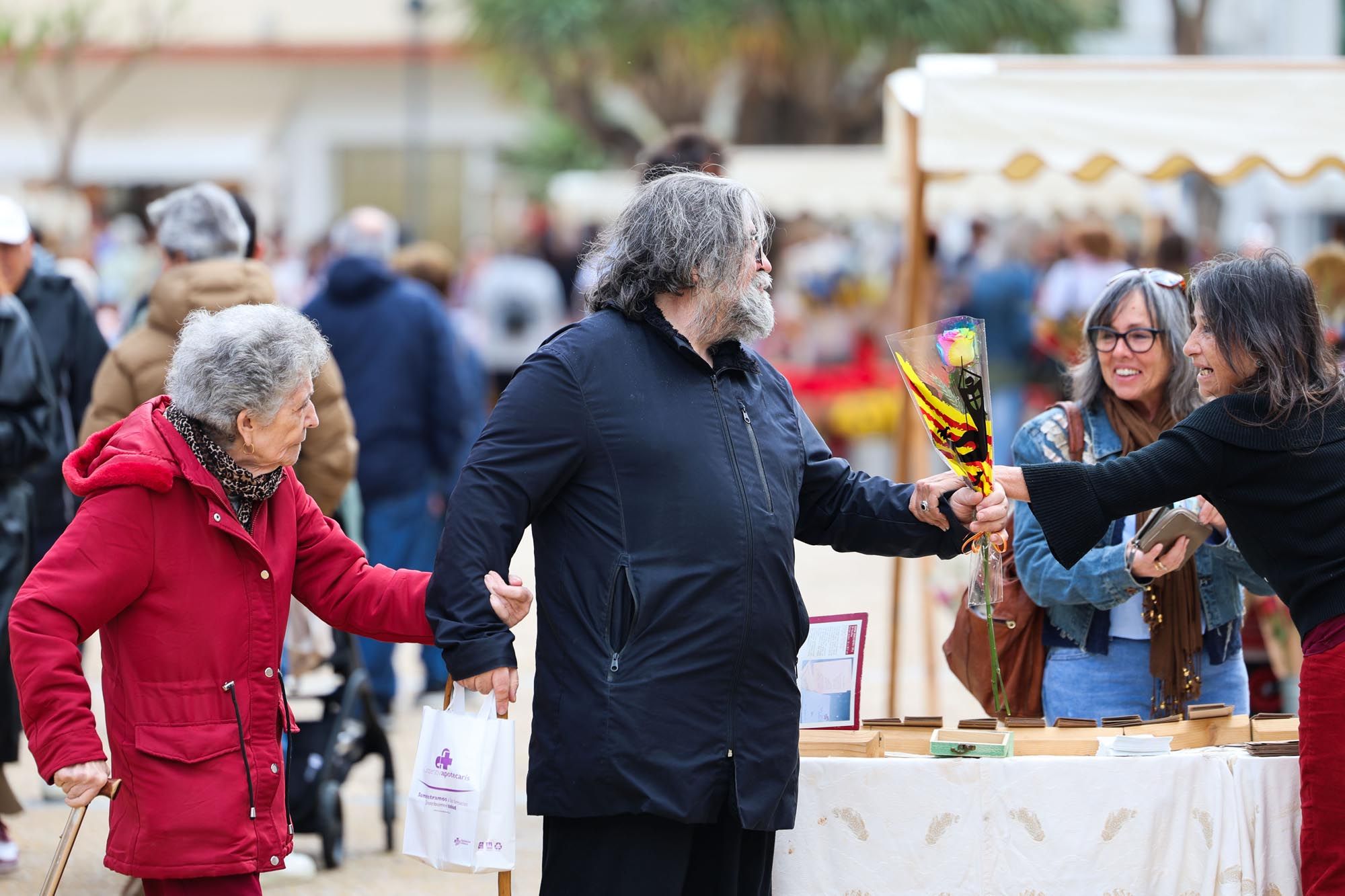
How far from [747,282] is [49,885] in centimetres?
185

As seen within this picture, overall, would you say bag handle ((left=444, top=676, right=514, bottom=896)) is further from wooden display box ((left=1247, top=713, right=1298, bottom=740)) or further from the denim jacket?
wooden display box ((left=1247, top=713, right=1298, bottom=740))

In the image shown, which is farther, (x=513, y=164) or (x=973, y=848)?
(x=513, y=164)

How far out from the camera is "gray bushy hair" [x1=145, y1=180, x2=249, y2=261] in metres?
5.60

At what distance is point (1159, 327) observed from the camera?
438cm

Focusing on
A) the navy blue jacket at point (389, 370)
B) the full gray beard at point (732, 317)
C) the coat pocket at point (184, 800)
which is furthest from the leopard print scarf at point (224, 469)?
the navy blue jacket at point (389, 370)

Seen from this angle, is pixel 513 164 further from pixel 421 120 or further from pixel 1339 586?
pixel 1339 586

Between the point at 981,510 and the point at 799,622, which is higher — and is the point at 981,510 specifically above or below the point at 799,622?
above

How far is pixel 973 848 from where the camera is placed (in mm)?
3949

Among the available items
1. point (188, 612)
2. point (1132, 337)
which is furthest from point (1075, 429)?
point (188, 612)

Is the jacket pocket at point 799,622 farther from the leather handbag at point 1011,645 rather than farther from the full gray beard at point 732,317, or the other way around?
the leather handbag at point 1011,645

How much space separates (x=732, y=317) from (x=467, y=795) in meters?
1.13

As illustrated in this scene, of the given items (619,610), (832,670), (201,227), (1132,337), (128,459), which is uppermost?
(201,227)

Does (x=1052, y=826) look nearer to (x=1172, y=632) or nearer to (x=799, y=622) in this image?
(x=1172, y=632)

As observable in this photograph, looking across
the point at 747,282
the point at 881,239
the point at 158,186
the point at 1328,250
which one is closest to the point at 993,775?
the point at 747,282
